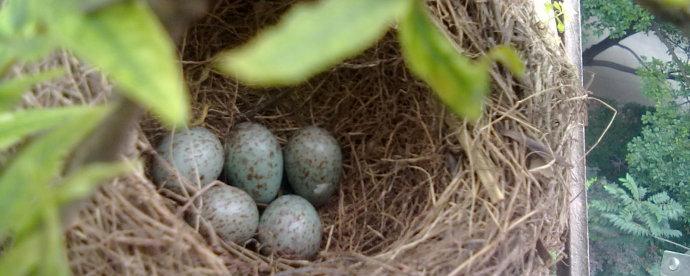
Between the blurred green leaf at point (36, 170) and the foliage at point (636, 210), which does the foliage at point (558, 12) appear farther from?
the blurred green leaf at point (36, 170)

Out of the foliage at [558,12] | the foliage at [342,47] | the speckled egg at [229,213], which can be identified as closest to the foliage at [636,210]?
the foliage at [558,12]

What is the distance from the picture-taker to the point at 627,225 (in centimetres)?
87

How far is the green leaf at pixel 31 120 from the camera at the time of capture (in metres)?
0.20

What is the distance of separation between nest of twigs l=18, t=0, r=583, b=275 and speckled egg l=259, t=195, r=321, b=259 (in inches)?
0.8

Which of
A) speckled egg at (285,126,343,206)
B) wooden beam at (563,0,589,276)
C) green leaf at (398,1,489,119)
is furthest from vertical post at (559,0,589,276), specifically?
green leaf at (398,1,489,119)

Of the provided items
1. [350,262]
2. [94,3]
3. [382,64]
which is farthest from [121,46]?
[382,64]

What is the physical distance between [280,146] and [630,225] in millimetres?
434

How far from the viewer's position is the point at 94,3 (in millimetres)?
157

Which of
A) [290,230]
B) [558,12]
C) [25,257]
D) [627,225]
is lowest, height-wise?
[627,225]

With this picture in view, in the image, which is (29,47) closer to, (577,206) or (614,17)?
(577,206)

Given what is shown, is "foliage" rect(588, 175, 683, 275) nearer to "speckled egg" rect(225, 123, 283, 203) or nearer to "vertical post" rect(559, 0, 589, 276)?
"vertical post" rect(559, 0, 589, 276)

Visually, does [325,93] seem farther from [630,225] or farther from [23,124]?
[23,124]

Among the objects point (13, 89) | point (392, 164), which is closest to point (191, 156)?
point (392, 164)

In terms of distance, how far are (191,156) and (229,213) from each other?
0.20 ft
